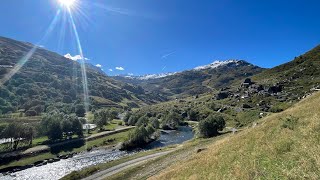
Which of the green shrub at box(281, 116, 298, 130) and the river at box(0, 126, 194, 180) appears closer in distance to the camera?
the green shrub at box(281, 116, 298, 130)

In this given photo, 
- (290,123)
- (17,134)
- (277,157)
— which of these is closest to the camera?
(277,157)

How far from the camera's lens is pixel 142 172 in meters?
68.2

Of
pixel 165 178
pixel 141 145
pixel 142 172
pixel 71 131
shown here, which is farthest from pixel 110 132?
pixel 165 178

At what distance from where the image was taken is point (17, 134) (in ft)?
457

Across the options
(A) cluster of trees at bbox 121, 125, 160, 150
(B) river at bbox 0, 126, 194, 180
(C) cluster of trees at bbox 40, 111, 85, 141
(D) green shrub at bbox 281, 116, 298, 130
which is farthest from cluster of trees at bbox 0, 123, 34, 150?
(D) green shrub at bbox 281, 116, 298, 130

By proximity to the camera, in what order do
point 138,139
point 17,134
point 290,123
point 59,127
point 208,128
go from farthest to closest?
point 59,127
point 138,139
point 208,128
point 17,134
point 290,123

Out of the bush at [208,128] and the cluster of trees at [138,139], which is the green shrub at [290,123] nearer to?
the bush at [208,128]

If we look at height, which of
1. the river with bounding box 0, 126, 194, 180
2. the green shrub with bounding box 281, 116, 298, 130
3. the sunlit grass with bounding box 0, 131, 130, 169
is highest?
the green shrub with bounding box 281, 116, 298, 130

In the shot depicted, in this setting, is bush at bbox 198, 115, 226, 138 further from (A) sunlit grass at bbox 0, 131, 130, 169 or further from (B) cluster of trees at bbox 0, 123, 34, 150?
(B) cluster of trees at bbox 0, 123, 34, 150

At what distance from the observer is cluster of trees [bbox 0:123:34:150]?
5408 inches

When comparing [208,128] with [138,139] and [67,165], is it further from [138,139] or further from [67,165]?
[67,165]

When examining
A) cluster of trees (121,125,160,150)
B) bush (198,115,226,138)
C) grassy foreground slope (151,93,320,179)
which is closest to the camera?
grassy foreground slope (151,93,320,179)

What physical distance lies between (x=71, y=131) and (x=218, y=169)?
157 meters

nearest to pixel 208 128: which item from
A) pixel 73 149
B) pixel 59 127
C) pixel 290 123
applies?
pixel 73 149
